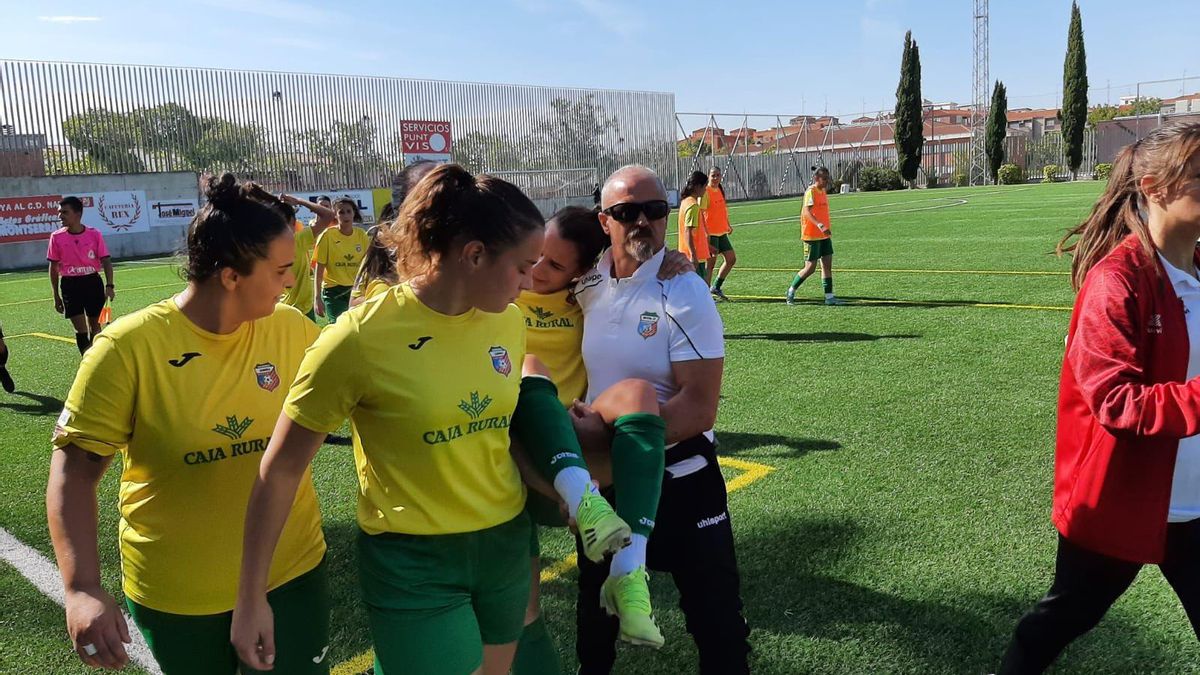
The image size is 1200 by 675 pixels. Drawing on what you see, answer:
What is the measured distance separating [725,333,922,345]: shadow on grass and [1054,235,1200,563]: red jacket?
24.5ft

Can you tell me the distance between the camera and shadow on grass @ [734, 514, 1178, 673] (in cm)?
341

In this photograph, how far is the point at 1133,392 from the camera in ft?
7.22

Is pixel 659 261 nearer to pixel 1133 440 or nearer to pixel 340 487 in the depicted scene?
pixel 1133 440

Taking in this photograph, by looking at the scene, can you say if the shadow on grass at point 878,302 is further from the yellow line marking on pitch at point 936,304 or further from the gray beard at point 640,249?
the gray beard at point 640,249

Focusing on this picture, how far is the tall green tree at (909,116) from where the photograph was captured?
→ 5788 cm

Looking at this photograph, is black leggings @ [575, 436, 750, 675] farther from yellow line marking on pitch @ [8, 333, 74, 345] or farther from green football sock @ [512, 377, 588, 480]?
yellow line marking on pitch @ [8, 333, 74, 345]

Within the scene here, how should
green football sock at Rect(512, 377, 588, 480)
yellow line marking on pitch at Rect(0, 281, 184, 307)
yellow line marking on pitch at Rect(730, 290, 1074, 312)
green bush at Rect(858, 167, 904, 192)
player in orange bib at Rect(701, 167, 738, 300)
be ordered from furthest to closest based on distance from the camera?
green bush at Rect(858, 167, 904, 192)
yellow line marking on pitch at Rect(0, 281, 184, 307)
player in orange bib at Rect(701, 167, 738, 300)
yellow line marking on pitch at Rect(730, 290, 1074, 312)
green football sock at Rect(512, 377, 588, 480)

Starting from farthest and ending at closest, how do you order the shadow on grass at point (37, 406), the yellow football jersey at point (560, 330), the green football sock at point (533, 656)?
the shadow on grass at point (37, 406) < the yellow football jersey at point (560, 330) < the green football sock at point (533, 656)

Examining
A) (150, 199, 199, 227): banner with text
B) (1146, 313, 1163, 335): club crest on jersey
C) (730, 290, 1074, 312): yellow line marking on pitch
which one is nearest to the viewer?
(1146, 313, 1163, 335): club crest on jersey

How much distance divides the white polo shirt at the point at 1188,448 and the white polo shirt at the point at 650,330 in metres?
1.23

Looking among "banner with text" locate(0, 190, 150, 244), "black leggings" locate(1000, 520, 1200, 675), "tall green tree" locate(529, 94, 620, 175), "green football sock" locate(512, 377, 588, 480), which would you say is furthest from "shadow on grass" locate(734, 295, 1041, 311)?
"tall green tree" locate(529, 94, 620, 175)

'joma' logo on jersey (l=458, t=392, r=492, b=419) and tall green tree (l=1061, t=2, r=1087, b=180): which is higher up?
tall green tree (l=1061, t=2, r=1087, b=180)

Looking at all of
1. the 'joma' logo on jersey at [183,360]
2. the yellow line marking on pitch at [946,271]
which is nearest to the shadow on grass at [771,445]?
the 'joma' logo on jersey at [183,360]

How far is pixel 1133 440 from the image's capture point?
7.72ft
